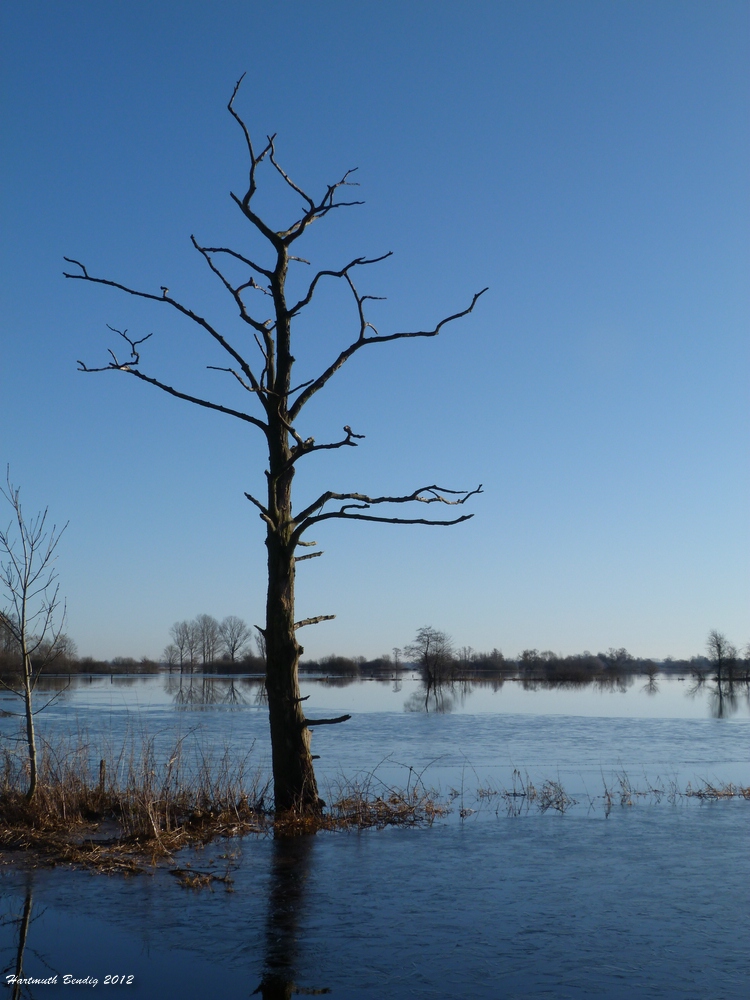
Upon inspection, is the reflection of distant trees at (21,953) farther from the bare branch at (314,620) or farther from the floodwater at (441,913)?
the bare branch at (314,620)

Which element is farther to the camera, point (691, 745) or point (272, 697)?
point (691, 745)

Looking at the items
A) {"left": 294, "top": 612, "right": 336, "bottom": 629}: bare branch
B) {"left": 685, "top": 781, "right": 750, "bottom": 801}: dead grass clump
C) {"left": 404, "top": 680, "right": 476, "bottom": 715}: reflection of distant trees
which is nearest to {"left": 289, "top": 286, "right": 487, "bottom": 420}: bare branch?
{"left": 294, "top": 612, "right": 336, "bottom": 629}: bare branch

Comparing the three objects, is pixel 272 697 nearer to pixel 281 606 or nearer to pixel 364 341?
pixel 281 606

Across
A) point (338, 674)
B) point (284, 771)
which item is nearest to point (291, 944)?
point (284, 771)

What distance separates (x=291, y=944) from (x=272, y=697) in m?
4.39

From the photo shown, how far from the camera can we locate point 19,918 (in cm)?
611

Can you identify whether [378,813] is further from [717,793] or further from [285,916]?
[717,793]

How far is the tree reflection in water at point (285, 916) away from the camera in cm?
495

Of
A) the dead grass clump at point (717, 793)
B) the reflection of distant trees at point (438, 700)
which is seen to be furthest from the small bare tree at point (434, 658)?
the dead grass clump at point (717, 793)

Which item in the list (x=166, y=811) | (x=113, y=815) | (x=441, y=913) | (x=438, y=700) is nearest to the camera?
(x=441, y=913)

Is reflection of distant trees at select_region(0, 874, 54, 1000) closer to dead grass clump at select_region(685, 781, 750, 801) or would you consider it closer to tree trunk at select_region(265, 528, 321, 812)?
tree trunk at select_region(265, 528, 321, 812)

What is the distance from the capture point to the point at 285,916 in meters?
6.33

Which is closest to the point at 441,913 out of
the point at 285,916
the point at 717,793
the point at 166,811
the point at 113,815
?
the point at 285,916

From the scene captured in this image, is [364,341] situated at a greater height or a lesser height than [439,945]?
greater
